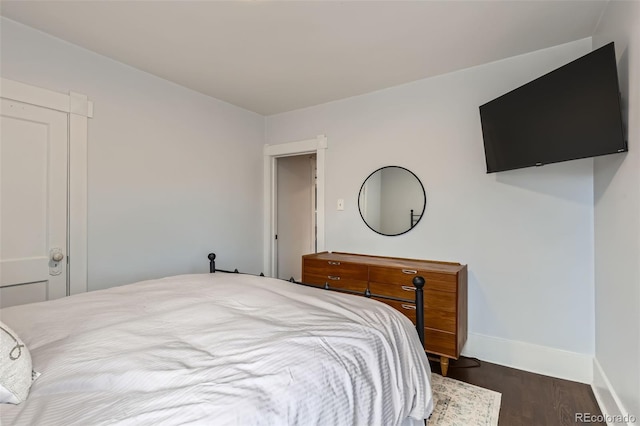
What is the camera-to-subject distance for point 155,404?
757 millimetres

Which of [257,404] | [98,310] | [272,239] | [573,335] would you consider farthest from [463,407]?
[272,239]

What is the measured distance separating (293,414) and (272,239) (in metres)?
3.20

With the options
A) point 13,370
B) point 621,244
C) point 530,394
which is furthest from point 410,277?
point 13,370

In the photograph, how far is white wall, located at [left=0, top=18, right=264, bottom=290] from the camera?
7.56 feet

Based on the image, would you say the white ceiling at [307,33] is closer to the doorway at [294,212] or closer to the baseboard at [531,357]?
the doorway at [294,212]

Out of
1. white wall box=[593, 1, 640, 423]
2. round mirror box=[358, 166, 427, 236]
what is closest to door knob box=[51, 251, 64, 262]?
round mirror box=[358, 166, 427, 236]

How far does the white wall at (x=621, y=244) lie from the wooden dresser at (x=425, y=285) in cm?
85

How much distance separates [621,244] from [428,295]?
3.91 feet

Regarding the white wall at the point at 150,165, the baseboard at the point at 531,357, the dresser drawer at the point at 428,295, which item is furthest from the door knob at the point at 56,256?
the baseboard at the point at 531,357

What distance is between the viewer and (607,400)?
1864 millimetres

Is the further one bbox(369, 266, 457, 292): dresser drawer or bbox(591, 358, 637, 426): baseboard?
bbox(369, 266, 457, 292): dresser drawer

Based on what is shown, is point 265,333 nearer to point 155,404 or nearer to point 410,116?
point 155,404

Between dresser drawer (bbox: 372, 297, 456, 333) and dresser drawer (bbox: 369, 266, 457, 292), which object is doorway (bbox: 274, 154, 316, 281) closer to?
dresser drawer (bbox: 369, 266, 457, 292)

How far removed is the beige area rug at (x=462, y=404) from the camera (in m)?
1.84
